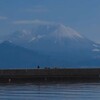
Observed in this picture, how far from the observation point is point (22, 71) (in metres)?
67.6

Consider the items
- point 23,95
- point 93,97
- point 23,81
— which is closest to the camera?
point 93,97

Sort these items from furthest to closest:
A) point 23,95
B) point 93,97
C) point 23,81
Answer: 1. point 23,81
2. point 23,95
3. point 93,97

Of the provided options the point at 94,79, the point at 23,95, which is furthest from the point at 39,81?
the point at 23,95

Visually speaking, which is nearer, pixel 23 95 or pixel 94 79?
pixel 23 95

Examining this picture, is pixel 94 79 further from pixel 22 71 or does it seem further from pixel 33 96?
pixel 33 96

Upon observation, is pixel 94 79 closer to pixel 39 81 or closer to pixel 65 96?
pixel 39 81

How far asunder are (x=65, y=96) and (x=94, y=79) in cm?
2545

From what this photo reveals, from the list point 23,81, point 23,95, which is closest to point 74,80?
point 23,81

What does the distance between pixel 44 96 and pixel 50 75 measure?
2598 centimetres

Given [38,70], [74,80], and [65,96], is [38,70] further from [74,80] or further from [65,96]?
[65,96]

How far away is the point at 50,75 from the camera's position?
67.1 meters

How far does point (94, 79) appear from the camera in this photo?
66.1 meters

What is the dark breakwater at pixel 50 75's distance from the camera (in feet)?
218

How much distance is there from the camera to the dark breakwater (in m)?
66.5
